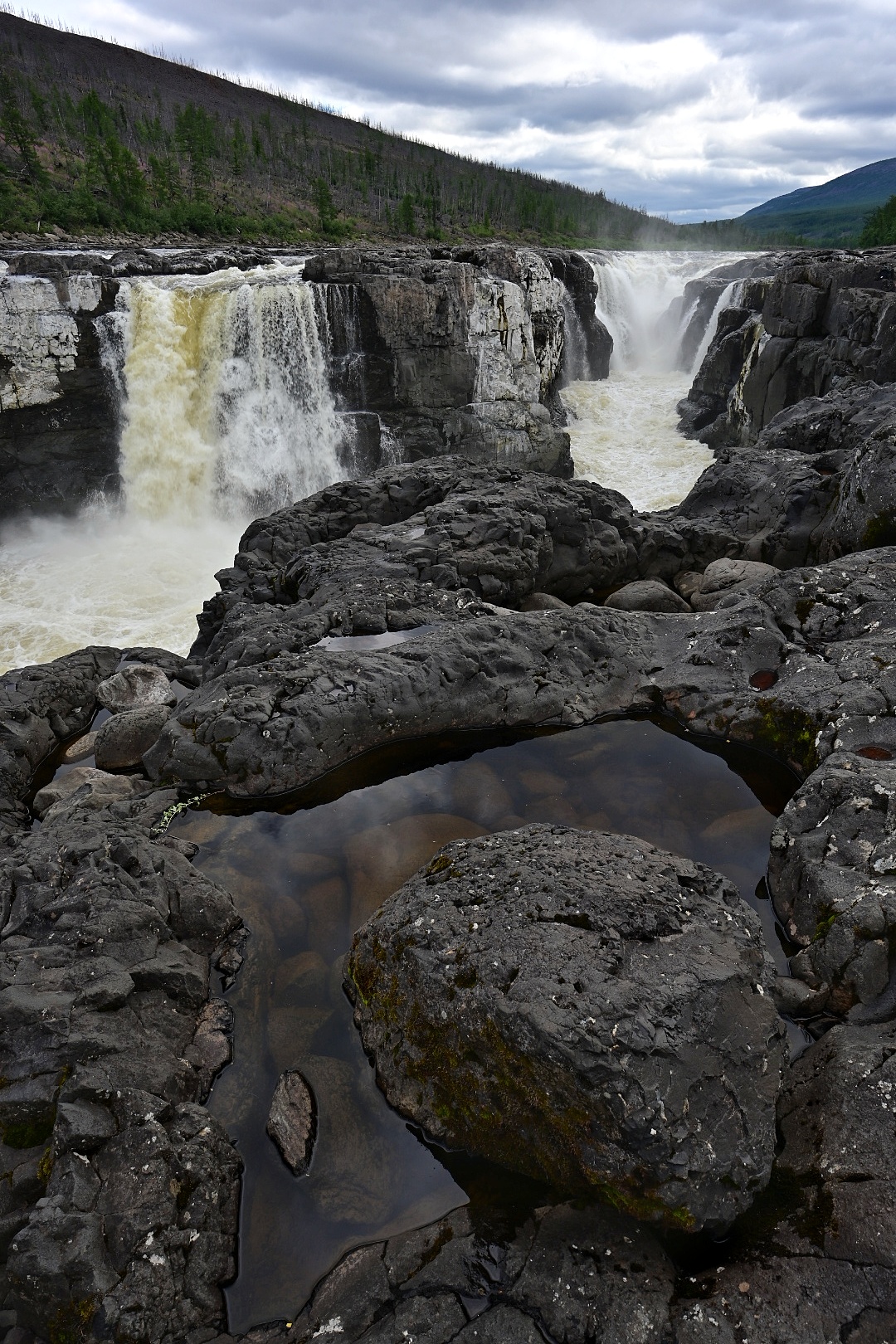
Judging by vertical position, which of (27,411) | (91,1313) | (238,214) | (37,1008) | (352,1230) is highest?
(238,214)

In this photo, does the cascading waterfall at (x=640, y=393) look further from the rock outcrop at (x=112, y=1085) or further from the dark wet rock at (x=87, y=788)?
the rock outcrop at (x=112, y=1085)

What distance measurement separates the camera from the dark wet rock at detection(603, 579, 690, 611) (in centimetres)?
911

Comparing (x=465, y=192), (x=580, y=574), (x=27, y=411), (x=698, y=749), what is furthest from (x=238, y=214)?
(x=698, y=749)

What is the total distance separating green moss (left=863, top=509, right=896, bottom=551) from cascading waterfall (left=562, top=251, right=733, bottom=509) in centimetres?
1146

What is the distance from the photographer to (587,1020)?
10.8 ft

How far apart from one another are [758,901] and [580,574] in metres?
5.85

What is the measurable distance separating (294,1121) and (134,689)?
760 cm

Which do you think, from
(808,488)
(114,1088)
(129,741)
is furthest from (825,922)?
(808,488)

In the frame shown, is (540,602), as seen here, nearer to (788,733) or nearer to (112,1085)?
(788,733)

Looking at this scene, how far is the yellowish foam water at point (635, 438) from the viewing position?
21.4 metres

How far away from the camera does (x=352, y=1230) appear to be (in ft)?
11.1

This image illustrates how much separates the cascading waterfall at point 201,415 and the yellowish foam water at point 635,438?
9230mm

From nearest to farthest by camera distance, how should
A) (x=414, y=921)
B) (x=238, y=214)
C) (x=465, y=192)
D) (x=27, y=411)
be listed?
1. (x=414, y=921)
2. (x=27, y=411)
3. (x=238, y=214)
4. (x=465, y=192)

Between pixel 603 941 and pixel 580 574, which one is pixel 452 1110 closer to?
pixel 603 941
